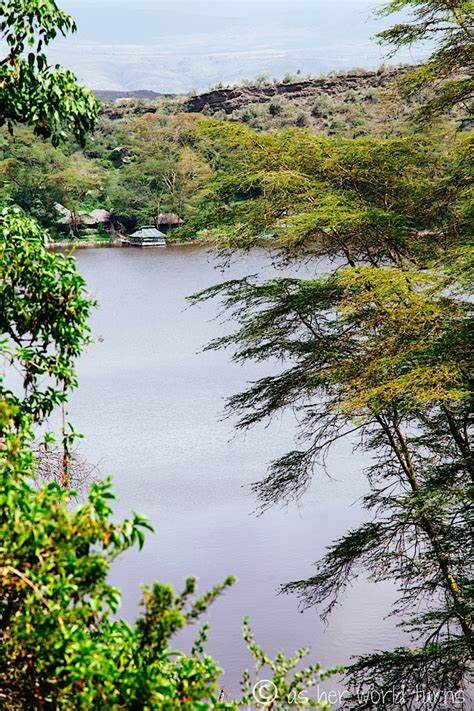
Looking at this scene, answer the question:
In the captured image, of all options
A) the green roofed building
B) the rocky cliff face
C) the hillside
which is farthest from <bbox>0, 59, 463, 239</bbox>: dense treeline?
the rocky cliff face

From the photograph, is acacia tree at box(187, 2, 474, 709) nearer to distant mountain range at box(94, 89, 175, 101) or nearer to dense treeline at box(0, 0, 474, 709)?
dense treeline at box(0, 0, 474, 709)

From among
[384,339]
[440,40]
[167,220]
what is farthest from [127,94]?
[384,339]

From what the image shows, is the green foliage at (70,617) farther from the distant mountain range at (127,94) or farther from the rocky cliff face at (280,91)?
the distant mountain range at (127,94)

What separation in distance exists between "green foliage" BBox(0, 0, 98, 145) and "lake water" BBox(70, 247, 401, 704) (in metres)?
4.05

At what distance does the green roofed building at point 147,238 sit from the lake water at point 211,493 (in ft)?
→ 34.7

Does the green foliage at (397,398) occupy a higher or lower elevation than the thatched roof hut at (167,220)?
lower

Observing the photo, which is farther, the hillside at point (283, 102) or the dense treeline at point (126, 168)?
the hillside at point (283, 102)

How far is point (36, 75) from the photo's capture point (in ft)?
11.0

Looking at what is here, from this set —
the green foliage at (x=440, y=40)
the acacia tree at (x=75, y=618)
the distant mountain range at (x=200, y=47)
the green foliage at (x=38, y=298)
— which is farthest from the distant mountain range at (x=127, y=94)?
the acacia tree at (x=75, y=618)

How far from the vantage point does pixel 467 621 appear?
17.8 feet

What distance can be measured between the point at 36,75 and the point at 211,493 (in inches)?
223

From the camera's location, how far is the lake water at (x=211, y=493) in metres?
6.88

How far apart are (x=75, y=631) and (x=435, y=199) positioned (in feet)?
19.8

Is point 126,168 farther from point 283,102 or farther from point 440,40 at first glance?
point 440,40
